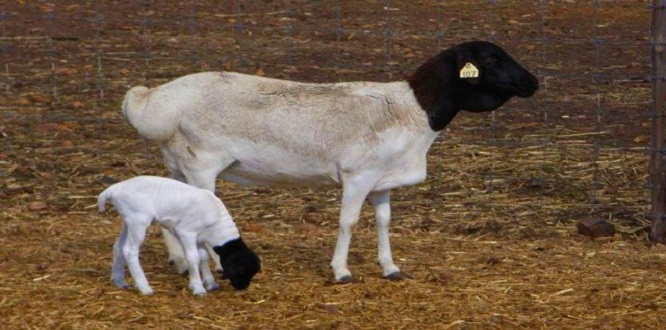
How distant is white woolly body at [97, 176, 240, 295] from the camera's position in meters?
7.66

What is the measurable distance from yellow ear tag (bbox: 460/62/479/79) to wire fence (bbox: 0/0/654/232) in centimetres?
225

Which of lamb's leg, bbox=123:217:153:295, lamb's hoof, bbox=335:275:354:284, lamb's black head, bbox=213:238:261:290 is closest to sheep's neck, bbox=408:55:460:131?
lamb's hoof, bbox=335:275:354:284

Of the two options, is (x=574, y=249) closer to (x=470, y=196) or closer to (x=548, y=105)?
(x=470, y=196)

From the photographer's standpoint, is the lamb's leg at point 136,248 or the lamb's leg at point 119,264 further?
the lamb's leg at point 119,264

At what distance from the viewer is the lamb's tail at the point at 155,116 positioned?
8.39 meters

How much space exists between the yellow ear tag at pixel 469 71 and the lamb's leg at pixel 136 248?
2.04 m

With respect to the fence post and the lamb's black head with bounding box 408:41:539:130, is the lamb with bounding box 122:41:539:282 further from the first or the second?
the fence post

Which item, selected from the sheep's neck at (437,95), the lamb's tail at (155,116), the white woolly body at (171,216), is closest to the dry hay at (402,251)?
the white woolly body at (171,216)

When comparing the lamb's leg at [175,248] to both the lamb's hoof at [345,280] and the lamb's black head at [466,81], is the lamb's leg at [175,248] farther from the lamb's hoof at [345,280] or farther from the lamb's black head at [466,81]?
the lamb's black head at [466,81]

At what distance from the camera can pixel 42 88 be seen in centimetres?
1412

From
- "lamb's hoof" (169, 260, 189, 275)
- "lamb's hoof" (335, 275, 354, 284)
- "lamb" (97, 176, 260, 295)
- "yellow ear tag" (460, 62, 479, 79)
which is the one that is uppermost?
"yellow ear tag" (460, 62, 479, 79)

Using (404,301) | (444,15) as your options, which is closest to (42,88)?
(444,15)

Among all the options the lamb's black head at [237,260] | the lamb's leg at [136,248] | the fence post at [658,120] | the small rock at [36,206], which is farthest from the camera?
the small rock at [36,206]

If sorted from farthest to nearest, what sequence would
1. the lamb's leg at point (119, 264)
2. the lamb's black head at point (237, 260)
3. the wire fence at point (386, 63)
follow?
the wire fence at point (386, 63)
the lamb's leg at point (119, 264)
the lamb's black head at point (237, 260)
